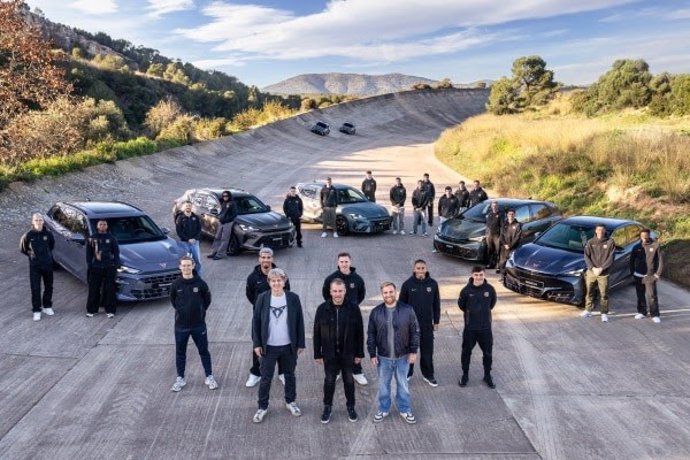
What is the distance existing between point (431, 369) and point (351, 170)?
24707 millimetres

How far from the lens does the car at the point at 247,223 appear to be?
12820 mm

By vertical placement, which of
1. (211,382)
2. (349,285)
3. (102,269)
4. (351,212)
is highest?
(349,285)

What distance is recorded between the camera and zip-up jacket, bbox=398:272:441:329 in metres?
6.59

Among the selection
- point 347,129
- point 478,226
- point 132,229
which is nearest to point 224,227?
point 132,229

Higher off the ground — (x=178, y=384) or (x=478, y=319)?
(x=478, y=319)

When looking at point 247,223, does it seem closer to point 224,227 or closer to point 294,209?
point 224,227

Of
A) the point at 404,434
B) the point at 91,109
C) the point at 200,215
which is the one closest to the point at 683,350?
the point at 404,434

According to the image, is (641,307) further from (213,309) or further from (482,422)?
(213,309)

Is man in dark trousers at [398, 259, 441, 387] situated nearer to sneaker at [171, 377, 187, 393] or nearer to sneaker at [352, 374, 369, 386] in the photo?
sneaker at [352, 374, 369, 386]

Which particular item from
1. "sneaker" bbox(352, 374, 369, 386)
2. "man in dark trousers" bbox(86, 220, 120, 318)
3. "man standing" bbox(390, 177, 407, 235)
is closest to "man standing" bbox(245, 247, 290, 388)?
"sneaker" bbox(352, 374, 369, 386)

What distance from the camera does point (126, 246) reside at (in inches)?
386

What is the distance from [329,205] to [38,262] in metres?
8.04

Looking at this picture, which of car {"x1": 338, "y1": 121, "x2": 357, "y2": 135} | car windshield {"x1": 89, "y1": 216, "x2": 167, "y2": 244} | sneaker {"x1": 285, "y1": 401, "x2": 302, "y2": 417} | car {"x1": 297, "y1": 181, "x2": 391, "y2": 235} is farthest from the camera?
car {"x1": 338, "y1": 121, "x2": 357, "y2": 135}

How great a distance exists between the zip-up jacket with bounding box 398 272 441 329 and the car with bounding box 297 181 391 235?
8.42 meters
